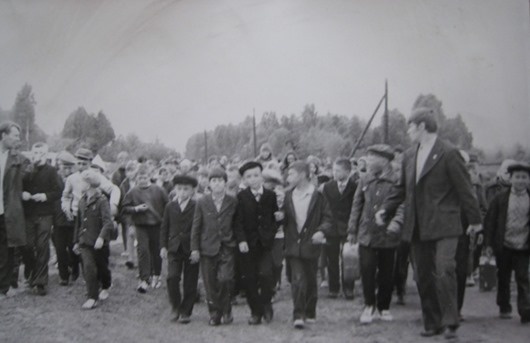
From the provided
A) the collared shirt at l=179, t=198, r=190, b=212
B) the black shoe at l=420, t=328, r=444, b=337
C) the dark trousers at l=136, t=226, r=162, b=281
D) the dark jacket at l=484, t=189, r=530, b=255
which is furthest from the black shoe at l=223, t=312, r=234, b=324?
the dark jacket at l=484, t=189, r=530, b=255

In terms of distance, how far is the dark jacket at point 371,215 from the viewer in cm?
535

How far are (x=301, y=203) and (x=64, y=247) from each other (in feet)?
11.8

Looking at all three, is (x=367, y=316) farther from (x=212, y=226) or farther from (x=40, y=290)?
(x=40, y=290)

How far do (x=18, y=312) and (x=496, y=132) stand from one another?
5.23 metres

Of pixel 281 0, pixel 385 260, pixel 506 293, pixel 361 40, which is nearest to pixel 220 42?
pixel 281 0

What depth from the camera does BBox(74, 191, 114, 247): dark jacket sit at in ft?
20.5

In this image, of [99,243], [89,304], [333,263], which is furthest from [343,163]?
[89,304]

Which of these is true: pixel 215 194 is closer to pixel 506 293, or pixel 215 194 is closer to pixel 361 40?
pixel 361 40

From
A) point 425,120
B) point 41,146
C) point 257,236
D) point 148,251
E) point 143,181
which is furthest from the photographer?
point 143,181

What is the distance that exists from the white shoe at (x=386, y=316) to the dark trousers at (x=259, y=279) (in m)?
1.09

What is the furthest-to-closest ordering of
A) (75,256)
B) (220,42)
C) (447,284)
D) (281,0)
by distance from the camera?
(75,256)
(220,42)
(281,0)
(447,284)

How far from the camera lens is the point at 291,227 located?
529 cm

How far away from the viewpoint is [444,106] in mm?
6133

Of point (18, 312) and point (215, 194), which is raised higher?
point (215, 194)
